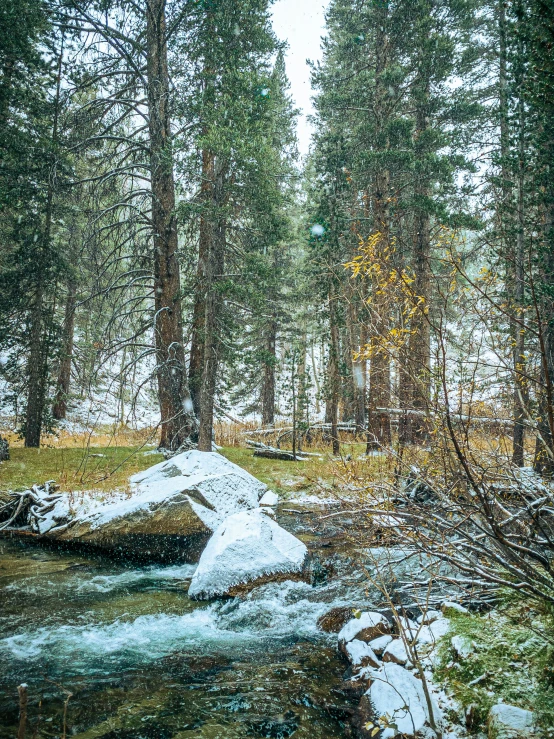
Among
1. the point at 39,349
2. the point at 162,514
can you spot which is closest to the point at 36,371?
the point at 39,349

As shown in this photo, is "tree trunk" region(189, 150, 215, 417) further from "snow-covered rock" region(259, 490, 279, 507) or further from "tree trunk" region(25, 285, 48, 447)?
"tree trunk" region(25, 285, 48, 447)

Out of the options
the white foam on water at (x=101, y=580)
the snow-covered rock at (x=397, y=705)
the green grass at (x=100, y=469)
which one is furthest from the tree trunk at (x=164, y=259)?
the snow-covered rock at (x=397, y=705)

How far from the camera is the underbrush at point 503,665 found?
2.68 m

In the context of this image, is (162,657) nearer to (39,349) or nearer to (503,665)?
(503,665)

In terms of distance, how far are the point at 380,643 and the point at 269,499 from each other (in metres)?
5.41

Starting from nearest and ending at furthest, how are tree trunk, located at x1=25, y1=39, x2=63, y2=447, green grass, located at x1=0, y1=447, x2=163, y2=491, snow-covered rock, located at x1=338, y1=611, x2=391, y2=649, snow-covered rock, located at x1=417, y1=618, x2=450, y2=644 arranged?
1. snow-covered rock, located at x1=417, y1=618, x2=450, y2=644
2. snow-covered rock, located at x1=338, y1=611, x2=391, y2=649
3. green grass, located at x1=0, y1=447, x2=163, y2=491
4. tree trunk, located at x1=25, y1=39, x2=63, y2=447

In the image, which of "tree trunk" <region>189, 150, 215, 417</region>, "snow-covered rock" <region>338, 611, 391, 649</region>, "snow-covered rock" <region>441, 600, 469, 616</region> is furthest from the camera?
"tree trunk" <region>189, 150, 215, 417</region>

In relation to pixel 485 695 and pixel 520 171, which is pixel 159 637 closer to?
pixel 485 695

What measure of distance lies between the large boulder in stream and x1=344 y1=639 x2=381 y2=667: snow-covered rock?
340 cm

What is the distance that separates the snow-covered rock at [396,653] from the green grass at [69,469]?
6.26 metres

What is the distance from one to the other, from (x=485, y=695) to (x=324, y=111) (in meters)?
16.0

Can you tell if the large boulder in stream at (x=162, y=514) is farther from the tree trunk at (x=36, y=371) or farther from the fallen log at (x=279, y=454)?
the tree trunk at (x=36, y=371)

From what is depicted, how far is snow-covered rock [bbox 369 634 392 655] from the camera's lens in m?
3.70

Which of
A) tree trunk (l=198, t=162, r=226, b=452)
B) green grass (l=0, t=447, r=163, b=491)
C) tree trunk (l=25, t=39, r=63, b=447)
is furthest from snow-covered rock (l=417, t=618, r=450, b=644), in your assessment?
tree trunk (l=25, t=39, r=63, b=447)
